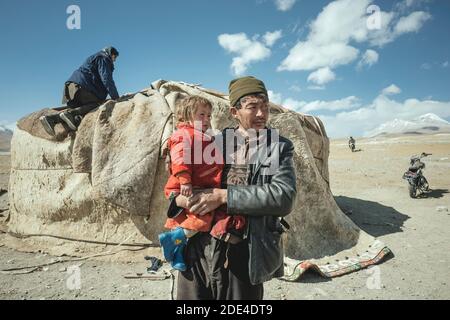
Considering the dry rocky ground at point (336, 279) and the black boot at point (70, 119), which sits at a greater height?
the black boot at point (70, 119)

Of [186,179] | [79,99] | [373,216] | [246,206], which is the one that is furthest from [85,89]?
[373,216]

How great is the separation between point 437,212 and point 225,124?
564 cm

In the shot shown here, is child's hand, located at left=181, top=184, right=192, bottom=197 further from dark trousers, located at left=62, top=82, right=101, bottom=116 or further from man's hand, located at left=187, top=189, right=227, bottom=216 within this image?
dark trousers, located at left=62, top=82, right=101, bottom=116

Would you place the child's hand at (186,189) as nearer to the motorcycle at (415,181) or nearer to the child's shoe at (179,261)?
the child's shoe at (179,261)

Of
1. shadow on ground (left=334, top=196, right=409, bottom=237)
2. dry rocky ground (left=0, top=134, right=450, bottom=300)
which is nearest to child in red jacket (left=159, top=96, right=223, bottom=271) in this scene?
dry rocky ground (left=0, top=134, right=450, bottom=300)

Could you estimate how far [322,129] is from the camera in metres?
5.96

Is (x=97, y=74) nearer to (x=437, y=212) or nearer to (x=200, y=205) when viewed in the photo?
(x=200, y=205)

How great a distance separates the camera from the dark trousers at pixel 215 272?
5.48 feet

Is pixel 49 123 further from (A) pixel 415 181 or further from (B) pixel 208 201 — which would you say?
(A) pixel 415 181

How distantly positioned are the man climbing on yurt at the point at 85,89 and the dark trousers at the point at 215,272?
12.8 ft

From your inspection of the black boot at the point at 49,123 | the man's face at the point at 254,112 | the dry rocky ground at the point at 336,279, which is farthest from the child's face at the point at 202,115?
the black boot at the point at 49,123

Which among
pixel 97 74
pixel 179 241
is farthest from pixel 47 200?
pixel 179 241

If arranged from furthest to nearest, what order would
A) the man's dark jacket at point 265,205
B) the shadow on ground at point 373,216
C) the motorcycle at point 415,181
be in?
1. the motorcycle at point 415,181
2. the shadow on ground at point 373,216
3. the man's dark jacket at point 265,205
